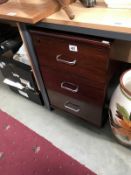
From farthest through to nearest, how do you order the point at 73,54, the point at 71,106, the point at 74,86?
the point at 71,106 → the point at 74,86 → the point at 73,54

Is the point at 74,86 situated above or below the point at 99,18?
below

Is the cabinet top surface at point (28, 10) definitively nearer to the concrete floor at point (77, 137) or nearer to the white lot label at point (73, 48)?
the white lot label at point (73, 48)

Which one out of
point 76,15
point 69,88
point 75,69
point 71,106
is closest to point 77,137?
point 71,106

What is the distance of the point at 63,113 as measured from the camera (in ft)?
4.36

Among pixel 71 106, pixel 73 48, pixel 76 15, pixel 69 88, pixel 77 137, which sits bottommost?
pixel 77 137

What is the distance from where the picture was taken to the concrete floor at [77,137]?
39.9 inches

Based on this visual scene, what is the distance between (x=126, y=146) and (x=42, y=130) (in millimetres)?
564

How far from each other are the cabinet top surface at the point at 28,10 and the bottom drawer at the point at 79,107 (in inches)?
19.9

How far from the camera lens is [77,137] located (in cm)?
117

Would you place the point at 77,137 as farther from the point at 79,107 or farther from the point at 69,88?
the point at 69,88

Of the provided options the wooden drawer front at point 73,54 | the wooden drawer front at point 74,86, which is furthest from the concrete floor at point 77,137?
the wooden drawer front at point 73,54

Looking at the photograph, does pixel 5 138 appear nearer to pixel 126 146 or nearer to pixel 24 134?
pixel 24 134

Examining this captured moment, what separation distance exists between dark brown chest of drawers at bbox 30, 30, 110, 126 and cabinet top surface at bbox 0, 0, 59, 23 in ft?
0.31

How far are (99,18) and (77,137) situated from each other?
2.50 feet
